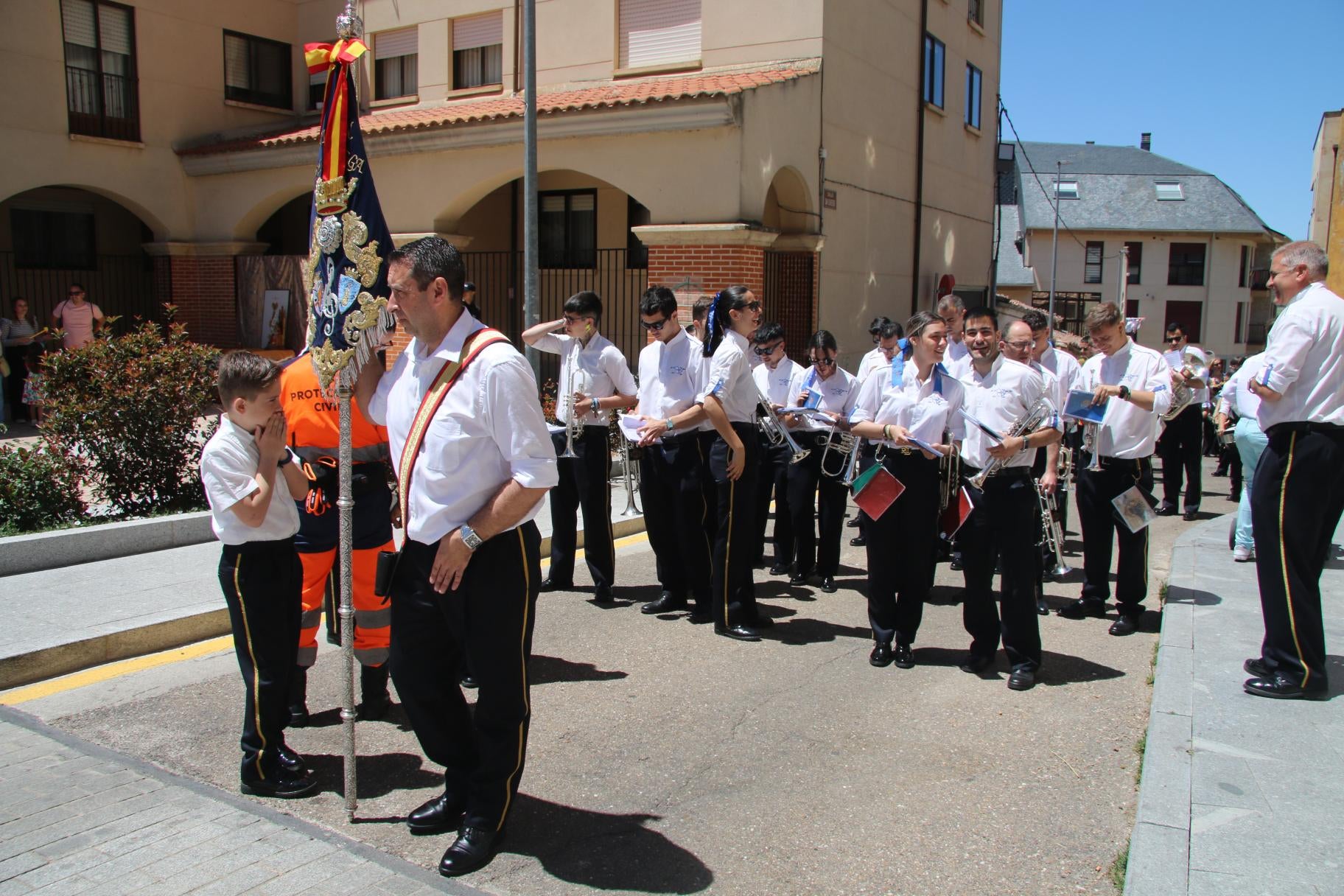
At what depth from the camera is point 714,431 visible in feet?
21.9

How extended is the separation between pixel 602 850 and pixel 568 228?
16.0 meters

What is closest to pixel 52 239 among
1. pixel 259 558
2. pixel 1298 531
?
pixel 259 558

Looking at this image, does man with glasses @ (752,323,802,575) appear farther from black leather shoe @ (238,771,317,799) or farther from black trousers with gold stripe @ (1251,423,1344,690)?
black leather shoe @ (238,771,317,799)

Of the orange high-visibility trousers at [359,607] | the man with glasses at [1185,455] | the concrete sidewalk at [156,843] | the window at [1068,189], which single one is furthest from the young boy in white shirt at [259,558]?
the window at [1068,189]

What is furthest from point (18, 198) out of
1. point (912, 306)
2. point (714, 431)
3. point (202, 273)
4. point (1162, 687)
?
point (1162, 687)

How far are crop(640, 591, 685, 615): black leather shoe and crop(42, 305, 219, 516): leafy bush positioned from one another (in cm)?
424

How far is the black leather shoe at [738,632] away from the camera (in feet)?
21.4

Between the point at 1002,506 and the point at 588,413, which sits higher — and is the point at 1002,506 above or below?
below

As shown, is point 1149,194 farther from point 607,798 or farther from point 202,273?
point 607,798

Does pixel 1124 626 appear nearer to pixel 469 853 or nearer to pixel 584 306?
pixel 584 306

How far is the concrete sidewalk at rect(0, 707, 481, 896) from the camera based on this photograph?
352cm

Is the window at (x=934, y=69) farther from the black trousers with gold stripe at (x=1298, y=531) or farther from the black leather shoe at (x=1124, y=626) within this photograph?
the black trousers with gold stripe at (x=1298, y=531)

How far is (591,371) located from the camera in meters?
7.24

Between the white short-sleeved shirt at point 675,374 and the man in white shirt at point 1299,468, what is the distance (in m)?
3.07
